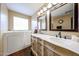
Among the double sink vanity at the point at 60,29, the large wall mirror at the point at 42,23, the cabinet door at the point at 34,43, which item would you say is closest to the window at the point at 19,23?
the double sink vanity at the point at 60,29

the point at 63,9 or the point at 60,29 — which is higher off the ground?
the point at 63,9

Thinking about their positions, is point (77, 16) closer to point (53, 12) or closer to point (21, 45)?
point (53, 12)

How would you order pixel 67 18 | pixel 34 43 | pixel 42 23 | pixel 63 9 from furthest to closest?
pixel 42 23
pixel 34 43
pixel 63 9
pixel 67 18

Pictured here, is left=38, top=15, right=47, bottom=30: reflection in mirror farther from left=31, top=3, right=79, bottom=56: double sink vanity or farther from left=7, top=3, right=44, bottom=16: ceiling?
left=7, top=3, right=44, bottom=16: ceiling

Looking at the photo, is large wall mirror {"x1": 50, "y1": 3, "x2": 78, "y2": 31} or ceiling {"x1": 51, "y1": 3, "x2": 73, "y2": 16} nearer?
large wall mirror {"x1": 50, "y1": 3, "x2": 78, "y2": 31}

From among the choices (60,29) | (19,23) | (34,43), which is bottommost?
(34,43)

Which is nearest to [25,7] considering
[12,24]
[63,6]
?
[12,24]

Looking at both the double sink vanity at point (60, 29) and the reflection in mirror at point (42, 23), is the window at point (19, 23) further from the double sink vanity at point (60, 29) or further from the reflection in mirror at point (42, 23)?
the reflection in mirror at point (42, 23)

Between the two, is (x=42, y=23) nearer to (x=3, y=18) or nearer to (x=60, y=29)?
(x=60, y=29)

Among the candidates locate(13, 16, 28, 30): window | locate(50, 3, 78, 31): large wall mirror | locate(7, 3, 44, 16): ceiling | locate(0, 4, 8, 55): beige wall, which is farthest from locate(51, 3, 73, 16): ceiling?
locate(0, 4, 8, 55): beige wall

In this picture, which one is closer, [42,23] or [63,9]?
[63,9]

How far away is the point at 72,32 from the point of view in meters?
1.40

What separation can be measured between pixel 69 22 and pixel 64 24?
151 mm

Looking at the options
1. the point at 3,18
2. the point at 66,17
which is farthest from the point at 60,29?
the point at 3,18
